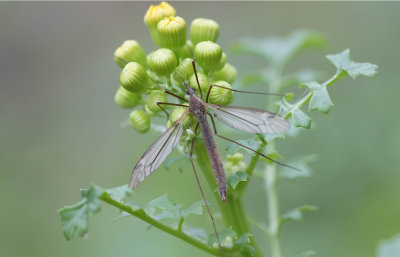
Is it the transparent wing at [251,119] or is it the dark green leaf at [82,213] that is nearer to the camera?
the dark green leaf at [82,213]

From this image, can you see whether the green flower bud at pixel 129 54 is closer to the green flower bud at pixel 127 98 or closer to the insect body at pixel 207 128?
the green flower bud at pixel 127 98

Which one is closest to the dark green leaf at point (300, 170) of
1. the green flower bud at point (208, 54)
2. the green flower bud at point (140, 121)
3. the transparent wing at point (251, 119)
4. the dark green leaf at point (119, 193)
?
the transparent wing at point (251, 119)

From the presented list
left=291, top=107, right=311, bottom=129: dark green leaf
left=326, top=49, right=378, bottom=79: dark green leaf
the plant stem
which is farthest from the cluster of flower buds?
the plant stem

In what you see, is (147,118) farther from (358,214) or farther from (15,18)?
(15,18)

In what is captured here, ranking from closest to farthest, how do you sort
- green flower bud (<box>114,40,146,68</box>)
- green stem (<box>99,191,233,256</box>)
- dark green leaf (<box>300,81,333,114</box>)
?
green stem (<box>99,191,233,256</box>) < dark green leaf (<box>300,81,333,114</box>) < green flower bud (<box>114,40,146,68</box>)

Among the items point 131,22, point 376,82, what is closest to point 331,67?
point 376,82

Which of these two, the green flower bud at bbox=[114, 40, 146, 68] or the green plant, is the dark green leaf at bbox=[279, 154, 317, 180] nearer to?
the green plant
